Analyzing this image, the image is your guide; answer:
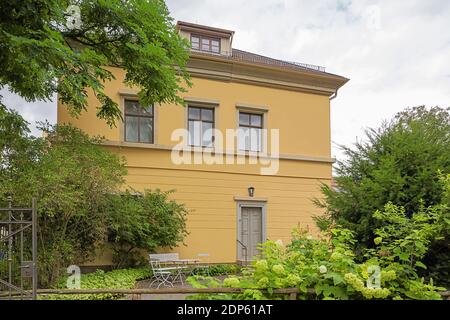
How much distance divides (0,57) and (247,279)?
6.90m

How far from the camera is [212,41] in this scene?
16.5 m

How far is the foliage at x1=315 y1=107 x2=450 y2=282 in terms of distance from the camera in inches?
205

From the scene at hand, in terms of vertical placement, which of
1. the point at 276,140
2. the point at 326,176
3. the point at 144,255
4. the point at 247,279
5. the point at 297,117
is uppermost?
the point at 297,117

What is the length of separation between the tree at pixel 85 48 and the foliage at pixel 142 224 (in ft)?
8.80

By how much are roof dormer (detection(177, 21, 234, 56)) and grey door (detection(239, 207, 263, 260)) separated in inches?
271

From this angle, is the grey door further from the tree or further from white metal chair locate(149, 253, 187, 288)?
the tree

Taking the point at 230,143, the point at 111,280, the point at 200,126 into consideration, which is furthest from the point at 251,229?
the point at 111,280

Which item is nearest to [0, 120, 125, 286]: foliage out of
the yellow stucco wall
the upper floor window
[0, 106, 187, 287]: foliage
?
[0, 106, 187, 287]: foliage

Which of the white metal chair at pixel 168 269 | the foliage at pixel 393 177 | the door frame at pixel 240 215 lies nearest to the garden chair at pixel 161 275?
the white metal chair at pixel 168 269

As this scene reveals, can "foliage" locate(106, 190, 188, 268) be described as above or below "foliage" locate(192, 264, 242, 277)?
above

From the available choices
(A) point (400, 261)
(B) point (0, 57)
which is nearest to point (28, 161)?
(B) point (0, 57)

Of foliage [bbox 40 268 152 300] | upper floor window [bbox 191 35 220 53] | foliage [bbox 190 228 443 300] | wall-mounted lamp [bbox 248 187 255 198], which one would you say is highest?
upper floor window [bbox 191 35 220 53]

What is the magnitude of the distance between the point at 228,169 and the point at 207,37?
6023 millimetres
